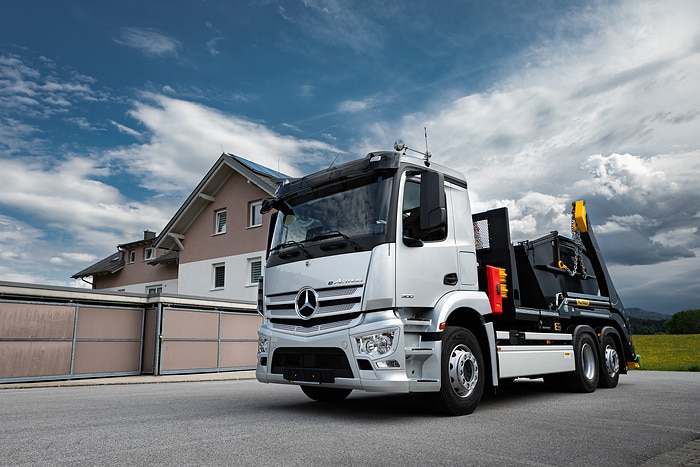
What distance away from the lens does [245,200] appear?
26.1 meters

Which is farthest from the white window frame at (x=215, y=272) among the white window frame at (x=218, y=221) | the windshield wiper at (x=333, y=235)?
the windshield wiper at (x=333, y=235)

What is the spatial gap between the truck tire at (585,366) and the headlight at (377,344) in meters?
4.46

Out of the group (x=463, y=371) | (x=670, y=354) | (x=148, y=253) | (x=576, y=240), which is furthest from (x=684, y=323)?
(x=463, y=371)

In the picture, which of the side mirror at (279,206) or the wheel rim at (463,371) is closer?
the wheel rim at (463,371)

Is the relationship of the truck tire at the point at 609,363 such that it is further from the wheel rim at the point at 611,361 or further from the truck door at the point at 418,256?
the truck door at the point at 418,256

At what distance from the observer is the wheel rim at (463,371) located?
6.21 meters

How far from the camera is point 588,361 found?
9328 millimetres

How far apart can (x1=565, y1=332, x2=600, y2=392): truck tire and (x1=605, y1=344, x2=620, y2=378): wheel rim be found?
50cm

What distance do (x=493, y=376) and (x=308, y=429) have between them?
95.0 inches

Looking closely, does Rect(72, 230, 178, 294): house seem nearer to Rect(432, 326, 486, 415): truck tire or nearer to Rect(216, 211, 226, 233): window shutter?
Rect(216, 211, 226, 233): window shutter

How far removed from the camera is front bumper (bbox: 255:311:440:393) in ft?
18.7

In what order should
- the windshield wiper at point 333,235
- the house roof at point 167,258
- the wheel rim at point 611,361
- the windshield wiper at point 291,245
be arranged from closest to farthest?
1. the windshield wiper at point 333,235
2. the windshield wiper at point 291,245
3. the wheel rim at point 611,361
4. the house roof at point 167,258

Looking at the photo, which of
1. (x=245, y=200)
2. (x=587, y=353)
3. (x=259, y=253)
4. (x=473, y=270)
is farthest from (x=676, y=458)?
(x=245, y=200)

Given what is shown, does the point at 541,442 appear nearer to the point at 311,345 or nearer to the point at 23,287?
the point at 311,345
